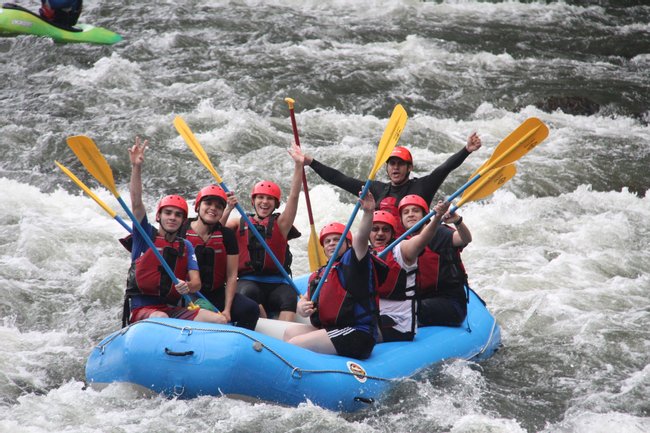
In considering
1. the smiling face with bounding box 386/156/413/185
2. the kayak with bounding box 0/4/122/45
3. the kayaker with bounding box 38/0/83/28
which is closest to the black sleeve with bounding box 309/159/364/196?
the smiling face with bounding box 386/156/413/185

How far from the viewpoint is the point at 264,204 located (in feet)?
19.2

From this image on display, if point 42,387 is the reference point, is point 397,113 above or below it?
above

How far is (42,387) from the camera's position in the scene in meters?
5.56

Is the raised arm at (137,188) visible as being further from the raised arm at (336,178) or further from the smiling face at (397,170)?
the smiling face at (397,170)

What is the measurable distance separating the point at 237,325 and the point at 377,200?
1411 millimetres

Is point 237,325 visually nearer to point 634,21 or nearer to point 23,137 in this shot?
point 23,137

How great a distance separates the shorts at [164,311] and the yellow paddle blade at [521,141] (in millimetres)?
1900

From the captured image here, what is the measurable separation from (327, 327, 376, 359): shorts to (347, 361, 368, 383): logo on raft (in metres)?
0.08

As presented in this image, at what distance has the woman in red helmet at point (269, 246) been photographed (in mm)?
5840

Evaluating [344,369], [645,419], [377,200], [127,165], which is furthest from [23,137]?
[645,419]

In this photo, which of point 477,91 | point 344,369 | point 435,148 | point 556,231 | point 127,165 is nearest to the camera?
point 344,369

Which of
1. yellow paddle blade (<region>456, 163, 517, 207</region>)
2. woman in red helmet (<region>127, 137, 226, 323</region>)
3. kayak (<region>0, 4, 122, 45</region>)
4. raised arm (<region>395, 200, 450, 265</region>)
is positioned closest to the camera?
raised arm (<region>395, 200, 450, 265</region>)

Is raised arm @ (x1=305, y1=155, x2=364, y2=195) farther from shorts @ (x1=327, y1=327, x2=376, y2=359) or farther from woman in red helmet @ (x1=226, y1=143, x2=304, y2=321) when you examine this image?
shorts @ (x1=327, y1=327, x2=376, y2=359)

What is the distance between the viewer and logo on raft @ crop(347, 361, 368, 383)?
503cm
